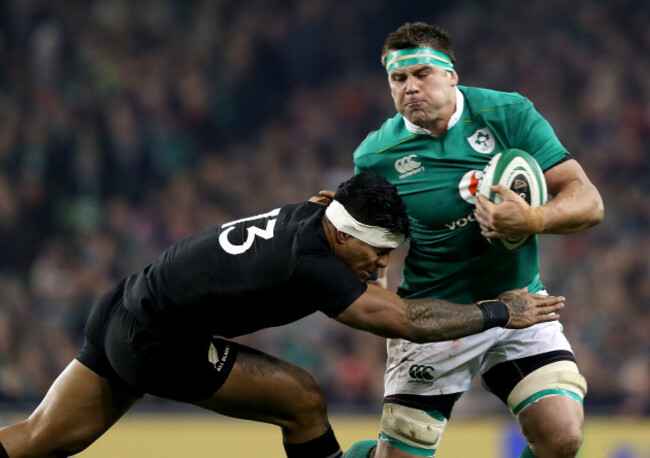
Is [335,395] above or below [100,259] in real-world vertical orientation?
below

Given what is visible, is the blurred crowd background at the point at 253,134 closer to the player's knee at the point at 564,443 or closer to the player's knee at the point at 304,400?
the player's knee at the point at 304,400

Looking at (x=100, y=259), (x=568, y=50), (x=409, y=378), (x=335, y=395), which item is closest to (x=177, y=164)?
(x=100, y=259)

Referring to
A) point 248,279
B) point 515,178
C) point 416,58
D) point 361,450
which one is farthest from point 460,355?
point 416,58

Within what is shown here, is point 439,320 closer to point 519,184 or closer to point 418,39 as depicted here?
point 519,184

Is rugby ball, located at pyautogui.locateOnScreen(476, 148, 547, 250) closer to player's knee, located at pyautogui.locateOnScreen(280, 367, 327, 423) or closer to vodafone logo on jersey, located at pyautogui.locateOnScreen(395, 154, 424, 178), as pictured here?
vodafone logo on jersey, located at pyautogui.locateOnScreen(395, 154, 424, 178)

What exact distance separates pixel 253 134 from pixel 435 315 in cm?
775

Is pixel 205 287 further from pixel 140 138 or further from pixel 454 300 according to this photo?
pixel 140 138

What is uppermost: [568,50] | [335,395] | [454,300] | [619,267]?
[568,50]

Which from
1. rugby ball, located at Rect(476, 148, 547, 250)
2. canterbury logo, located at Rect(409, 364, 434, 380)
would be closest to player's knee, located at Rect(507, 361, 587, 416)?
canterbury logo, located at Rect(409, 364, 434, 380)

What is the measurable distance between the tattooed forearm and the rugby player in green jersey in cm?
39

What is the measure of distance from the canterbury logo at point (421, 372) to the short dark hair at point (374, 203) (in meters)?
0.89

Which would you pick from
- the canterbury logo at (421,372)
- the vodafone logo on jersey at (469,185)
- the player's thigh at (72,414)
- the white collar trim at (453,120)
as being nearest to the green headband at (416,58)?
the white collar trim at (453,120)

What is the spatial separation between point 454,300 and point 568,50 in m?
7.57

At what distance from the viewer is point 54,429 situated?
16.6 feet
